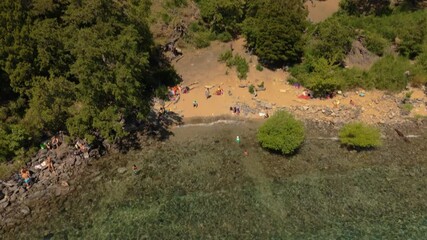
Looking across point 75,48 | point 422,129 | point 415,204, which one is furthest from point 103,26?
point 422,129

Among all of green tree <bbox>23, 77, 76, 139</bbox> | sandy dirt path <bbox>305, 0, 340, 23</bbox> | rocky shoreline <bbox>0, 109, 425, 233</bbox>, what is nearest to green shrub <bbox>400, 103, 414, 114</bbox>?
rocky shoreline <bbox>0, 109, 425, 233</bbox>

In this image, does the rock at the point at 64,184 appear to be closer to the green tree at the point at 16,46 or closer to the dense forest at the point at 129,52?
the dense forest at the point at 129,52

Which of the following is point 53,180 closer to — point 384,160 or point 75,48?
point 75,48

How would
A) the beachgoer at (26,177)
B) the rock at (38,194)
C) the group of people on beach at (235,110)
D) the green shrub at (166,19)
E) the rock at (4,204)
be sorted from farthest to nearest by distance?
the green shrub at (166,19) < the group of people on beach at (235,110) < the beachgoer at (26,177) < the rock at (38,194) < the rock at (4,204)

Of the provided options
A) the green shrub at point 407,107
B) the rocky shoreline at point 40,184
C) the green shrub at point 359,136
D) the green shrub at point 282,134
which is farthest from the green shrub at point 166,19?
the green shrub at point 407,107

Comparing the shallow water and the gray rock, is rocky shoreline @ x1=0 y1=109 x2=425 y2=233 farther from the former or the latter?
the shallow water

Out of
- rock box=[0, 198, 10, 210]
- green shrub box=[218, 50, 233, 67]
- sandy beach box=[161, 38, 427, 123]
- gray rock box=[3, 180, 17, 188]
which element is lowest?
rock box=[0, 198, 10, 210]
